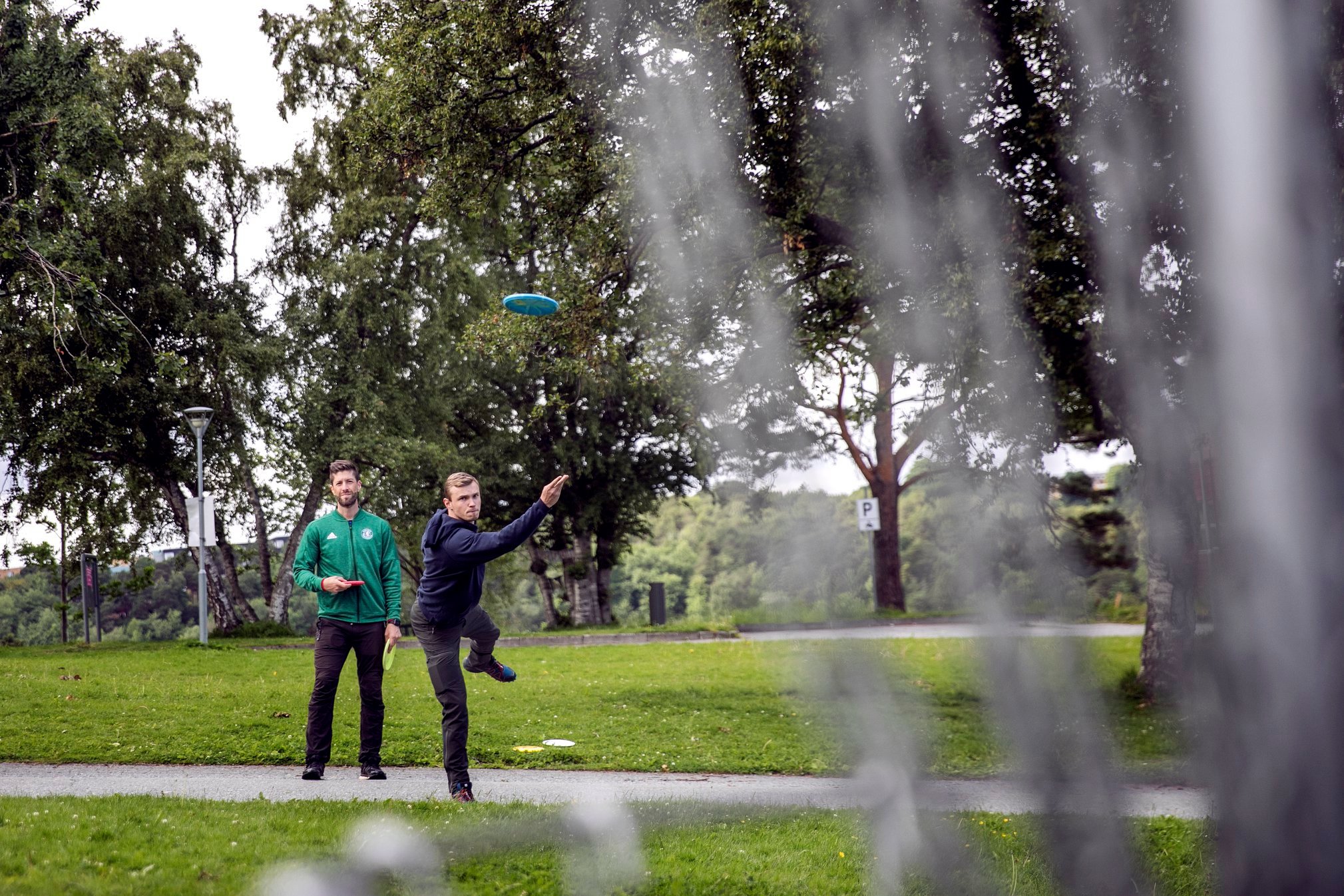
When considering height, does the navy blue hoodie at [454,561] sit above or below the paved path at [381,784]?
above

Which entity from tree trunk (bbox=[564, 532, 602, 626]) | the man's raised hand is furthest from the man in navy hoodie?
tree trunk (bbox=[564, 532, 602, 626])

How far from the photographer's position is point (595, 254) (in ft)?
16.4

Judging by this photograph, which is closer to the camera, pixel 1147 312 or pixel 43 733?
pixel 1147 312

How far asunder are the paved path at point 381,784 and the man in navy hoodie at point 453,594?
0.25 metres

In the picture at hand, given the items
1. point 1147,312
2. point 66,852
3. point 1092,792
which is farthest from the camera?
point 66,852

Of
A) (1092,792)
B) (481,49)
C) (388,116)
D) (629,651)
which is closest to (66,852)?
(1092,792)

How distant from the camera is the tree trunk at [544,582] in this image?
22125 millimetres

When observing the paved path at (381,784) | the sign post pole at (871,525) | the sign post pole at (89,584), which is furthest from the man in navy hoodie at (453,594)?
the sign post pole at (89,584)

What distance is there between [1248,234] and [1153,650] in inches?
12.6

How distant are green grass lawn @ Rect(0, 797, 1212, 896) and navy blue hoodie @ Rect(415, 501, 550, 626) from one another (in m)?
0.71

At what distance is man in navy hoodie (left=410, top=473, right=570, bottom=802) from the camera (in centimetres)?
373

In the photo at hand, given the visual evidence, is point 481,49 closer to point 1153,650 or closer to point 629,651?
point 1153,650

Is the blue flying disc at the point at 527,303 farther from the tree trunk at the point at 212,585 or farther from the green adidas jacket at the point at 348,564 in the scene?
the tree trunk at the point at 212,585

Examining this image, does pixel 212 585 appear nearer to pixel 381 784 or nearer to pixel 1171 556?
pixel 381 784
